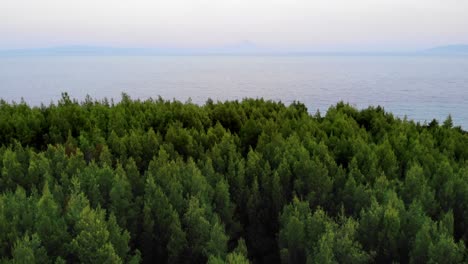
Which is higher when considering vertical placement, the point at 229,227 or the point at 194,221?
the point at 194,221

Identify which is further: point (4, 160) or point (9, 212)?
point (4, 160)

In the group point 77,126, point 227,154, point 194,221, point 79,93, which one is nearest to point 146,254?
point 194,221

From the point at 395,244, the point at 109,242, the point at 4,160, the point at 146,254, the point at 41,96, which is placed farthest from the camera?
the point at 41,96

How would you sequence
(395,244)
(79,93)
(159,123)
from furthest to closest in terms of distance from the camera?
(79,93) → (159,123) → (395,244)

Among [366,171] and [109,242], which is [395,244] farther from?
[109,242]

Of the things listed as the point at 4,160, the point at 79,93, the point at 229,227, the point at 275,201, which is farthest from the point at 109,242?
the point at 79,93

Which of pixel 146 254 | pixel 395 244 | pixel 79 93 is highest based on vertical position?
pixel 395 244
